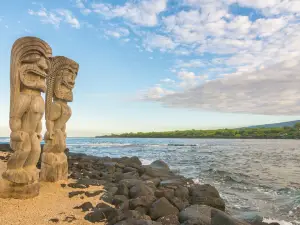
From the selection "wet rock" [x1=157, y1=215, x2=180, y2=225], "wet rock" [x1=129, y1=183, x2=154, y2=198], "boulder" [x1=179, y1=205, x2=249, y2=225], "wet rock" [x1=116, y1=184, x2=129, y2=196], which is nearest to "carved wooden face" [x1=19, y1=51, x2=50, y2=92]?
"wet rock" [x1=116, y1=184, x2=129, y2=196]

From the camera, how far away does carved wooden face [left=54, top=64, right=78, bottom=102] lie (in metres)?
6.96

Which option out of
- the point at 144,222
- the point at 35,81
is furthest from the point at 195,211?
the point at 35,81

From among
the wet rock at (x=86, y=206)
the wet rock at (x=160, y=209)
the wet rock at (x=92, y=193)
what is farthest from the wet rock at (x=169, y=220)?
the wet rock at (x=92, y=193)

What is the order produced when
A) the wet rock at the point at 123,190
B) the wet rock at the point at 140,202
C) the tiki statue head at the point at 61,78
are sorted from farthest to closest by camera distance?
the tiki statue head at the point at 61,78 < the wet rock at the point at 123,190 < the wet rock at the point at 140,202

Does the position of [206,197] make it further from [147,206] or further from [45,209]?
[45,209]

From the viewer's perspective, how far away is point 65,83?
7020 mm

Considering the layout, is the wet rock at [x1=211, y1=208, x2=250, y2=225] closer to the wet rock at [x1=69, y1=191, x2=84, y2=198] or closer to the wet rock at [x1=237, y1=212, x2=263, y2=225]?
Answer: the wet rock at [x1=237, y1=212, x2=263, y2=225]

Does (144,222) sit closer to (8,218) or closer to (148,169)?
(8,218)

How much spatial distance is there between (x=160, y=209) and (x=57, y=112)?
12.1ft

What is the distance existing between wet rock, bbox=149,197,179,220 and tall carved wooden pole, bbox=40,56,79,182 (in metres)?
2.75

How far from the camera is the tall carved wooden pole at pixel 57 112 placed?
267 inches

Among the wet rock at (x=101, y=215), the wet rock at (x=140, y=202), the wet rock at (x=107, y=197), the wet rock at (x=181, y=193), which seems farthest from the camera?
the wet rock at (x=181, y=193)

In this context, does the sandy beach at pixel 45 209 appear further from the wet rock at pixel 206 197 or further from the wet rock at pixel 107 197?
the wet rock at pixel 206 197

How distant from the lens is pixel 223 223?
474cm
